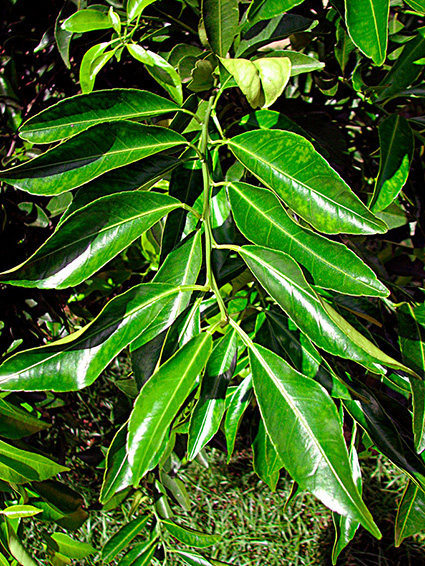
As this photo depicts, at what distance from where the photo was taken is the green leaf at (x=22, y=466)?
0.74 m

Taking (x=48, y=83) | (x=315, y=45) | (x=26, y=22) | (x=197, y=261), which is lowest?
(x=197, y=261)

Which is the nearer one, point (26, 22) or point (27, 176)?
point (27, 176)

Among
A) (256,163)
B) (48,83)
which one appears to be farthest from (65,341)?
(48,83)

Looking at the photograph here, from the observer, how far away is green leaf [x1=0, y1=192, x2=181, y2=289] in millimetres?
596

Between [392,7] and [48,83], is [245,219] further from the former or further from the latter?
[48,83]

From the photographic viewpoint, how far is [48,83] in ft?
4.17

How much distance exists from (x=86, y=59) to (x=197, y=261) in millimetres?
417

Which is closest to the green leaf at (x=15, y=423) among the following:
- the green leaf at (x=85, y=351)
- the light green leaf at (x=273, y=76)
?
the green leaf at (x=85, y=351)

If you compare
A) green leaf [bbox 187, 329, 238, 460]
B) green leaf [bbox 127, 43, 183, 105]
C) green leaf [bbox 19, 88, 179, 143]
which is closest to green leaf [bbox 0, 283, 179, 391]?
green leaf [bbox 187, 329, 238, 460]

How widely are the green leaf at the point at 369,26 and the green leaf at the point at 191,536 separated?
92cm

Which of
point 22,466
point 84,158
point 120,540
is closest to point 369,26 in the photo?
point 84,158

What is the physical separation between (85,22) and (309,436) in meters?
0.76

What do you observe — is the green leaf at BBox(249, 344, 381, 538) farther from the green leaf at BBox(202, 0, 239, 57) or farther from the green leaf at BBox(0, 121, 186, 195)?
the green leaf at BBox(202, 0, 239, 57)

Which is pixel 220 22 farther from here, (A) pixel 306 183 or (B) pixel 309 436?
(B) pixel 309 436
